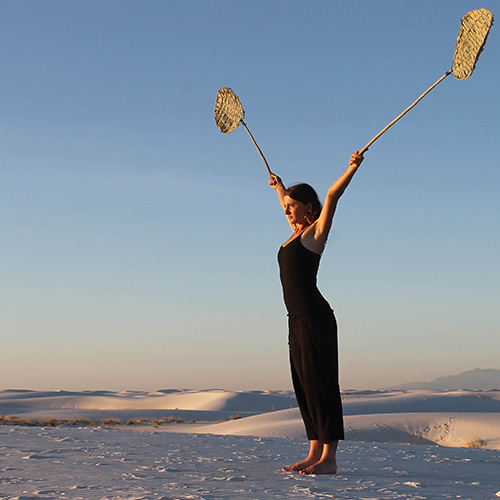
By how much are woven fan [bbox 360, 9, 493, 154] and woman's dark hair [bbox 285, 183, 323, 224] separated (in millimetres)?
591

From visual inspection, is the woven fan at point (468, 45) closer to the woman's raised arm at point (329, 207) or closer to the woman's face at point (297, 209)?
the woman's raised arm at point (329, 207)

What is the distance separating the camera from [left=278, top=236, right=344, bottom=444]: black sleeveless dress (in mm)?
4680

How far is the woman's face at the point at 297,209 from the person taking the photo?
5.08 meters

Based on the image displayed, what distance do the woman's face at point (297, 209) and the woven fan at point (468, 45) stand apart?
0.65m

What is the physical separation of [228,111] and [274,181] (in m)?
0.99

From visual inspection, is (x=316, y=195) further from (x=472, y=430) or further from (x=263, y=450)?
(x=472, y=430)

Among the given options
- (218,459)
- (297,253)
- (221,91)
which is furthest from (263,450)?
(221,91)

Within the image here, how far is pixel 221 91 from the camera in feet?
20.6

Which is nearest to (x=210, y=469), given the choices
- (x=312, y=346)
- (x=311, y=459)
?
(x=311, y=459)

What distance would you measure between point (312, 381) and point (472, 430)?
33.7 ft

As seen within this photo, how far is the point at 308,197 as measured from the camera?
16.7 feet

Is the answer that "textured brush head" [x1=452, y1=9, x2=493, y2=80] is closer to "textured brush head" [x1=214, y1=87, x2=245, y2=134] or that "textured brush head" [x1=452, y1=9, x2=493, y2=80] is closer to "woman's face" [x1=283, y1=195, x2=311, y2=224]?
"woman's face" [x1=283, y1=195, x2=311, y2=224]

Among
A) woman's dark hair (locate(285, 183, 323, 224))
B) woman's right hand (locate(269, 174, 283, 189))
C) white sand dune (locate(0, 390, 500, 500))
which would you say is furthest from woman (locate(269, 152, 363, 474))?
woman's right hand (locate(269, 174, 283, 189))

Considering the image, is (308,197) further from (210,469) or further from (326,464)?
(210,469)
